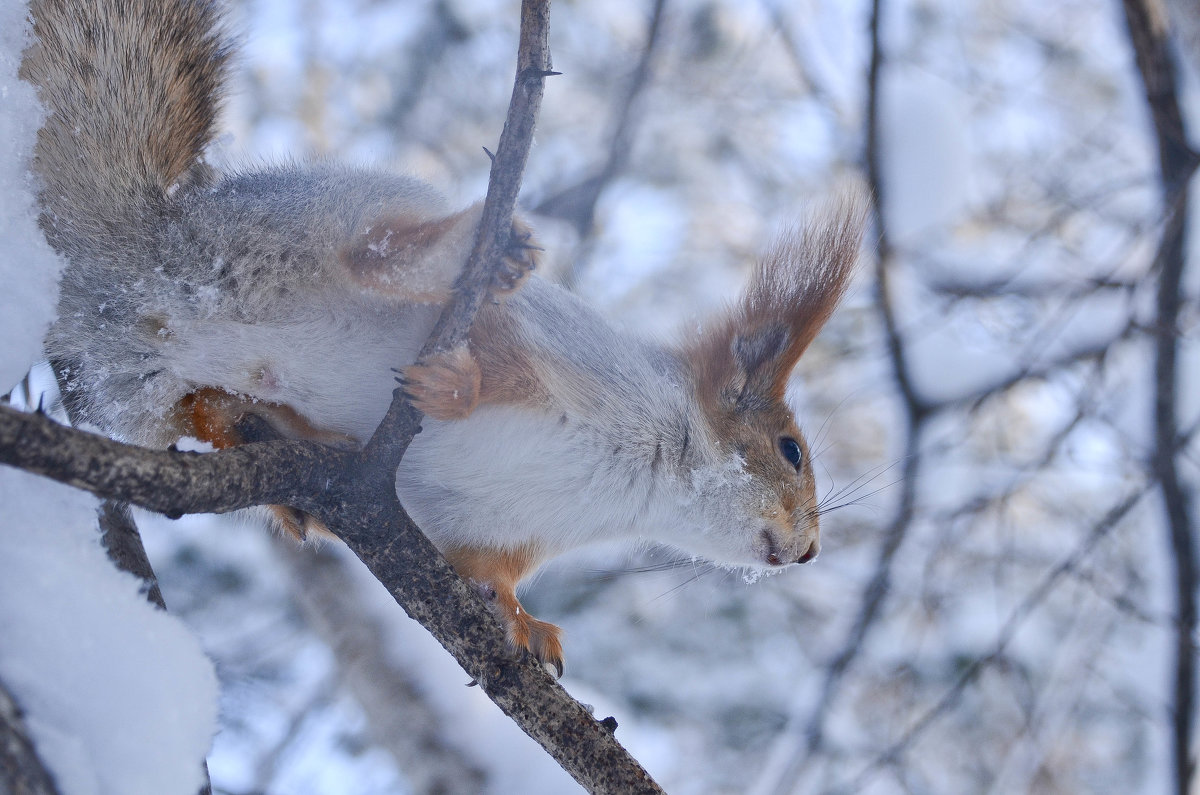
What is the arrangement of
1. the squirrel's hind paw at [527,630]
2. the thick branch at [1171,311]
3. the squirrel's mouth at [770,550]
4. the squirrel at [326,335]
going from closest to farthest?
the squirrel at [326,335] < the squirrel's hind paw at [527,630] < the squirrel's mouth at [770,550] < the thick branch at [1171,311]

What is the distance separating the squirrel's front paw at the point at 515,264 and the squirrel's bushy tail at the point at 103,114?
55 centimetres

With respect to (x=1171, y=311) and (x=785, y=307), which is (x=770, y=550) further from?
(x=1171, y=311)

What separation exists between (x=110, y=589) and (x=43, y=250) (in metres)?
0.41

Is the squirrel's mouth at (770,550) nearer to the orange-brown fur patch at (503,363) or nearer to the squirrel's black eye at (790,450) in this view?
the squirrel's black eye at (790,450)

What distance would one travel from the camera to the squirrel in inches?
51.1

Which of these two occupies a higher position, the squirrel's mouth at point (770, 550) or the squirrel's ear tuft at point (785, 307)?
the squirrel's ear tuft at point (785, 307)

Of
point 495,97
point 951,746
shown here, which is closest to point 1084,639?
point 951,746

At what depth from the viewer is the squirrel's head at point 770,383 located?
157cm

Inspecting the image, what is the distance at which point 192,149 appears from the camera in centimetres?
150

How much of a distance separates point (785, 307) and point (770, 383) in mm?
147

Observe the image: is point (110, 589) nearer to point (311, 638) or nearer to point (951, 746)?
point (311, 638)

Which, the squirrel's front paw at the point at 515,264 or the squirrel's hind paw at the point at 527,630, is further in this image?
the squirrel's hind paw at the point at 527,630

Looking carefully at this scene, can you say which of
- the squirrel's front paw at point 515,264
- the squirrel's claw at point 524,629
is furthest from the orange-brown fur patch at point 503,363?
the squirrel's claw at point 524,629

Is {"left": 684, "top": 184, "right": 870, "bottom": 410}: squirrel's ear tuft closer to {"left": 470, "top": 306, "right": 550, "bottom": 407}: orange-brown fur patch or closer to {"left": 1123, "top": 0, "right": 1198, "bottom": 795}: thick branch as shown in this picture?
{"left": 470, "top": 306, "right": 550, "bottom": 407}: orange-brown fur patch
